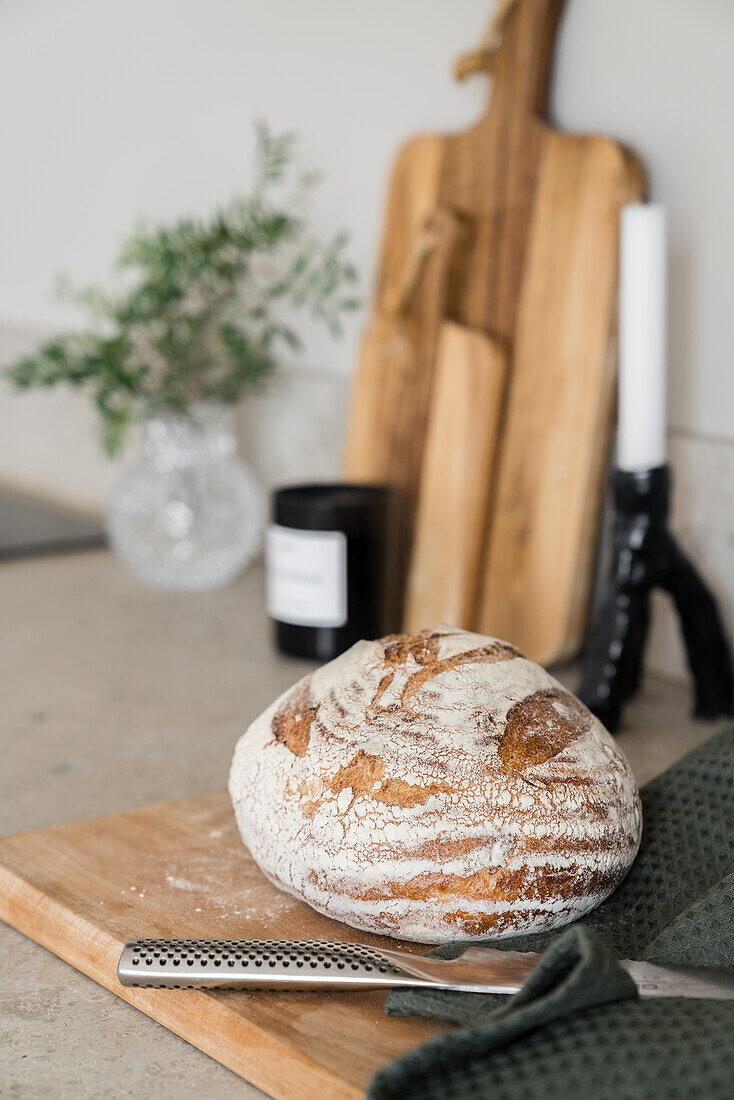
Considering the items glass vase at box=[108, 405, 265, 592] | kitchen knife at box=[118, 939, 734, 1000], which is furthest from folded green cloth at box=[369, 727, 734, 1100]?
glass vase at box=[108, 405, 265, 592]

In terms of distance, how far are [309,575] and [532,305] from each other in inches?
11.8

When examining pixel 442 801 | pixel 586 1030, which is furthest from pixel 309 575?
pixel 586 1030

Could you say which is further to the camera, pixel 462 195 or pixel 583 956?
pixel 462 195

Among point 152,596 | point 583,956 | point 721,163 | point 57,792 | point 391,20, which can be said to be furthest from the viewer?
point 152,596

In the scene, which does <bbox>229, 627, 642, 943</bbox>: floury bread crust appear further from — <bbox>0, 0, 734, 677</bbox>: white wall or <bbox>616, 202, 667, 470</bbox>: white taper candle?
<bbox>0, 0, 734, 677</bbox>: white wall

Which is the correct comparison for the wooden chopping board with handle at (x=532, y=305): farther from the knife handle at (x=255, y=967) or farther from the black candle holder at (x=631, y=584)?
the knife handle at (x=255, y=967)

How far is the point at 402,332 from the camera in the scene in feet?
3.70

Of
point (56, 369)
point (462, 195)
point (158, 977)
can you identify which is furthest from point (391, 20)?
point (158, 977)

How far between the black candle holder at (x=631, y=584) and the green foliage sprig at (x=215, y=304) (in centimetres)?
47

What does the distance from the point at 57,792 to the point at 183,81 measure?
0.99 meters

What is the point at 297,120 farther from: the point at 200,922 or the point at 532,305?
the point at 200,922

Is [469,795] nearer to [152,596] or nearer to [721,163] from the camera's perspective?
[721,163]

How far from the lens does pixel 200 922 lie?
2.03 ft

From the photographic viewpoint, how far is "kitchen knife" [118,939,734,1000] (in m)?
0.53
